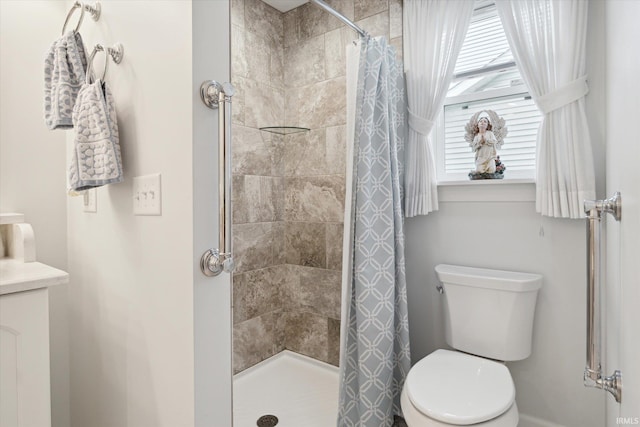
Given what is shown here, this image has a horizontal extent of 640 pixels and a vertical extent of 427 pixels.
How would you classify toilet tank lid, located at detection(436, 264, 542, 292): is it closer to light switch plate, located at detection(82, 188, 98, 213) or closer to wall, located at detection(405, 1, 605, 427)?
wall, located at detection(405, 1, 605, 427)

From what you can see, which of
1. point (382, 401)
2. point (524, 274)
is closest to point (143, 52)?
point (382, 401)

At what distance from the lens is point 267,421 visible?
190 cm

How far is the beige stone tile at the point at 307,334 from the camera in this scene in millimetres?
2471

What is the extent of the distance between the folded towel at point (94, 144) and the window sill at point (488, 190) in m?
1.57

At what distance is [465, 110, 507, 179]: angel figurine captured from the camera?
1812 millimetres

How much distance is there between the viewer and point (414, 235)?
2.09 metres

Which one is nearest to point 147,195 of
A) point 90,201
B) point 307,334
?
point 90,201

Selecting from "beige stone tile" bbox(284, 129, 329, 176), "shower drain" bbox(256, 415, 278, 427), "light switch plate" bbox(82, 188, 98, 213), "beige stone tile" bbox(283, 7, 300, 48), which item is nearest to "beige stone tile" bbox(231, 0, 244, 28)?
"beige stone tile" bbox(283, 7, 300, 48)

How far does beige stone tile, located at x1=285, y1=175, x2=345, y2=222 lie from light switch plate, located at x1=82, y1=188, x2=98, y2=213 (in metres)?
1.37

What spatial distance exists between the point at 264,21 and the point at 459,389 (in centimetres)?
250

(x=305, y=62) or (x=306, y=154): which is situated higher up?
(x=305, y=62)

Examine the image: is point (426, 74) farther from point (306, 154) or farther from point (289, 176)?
point (289, 176)

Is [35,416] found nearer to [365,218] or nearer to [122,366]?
[122,366]

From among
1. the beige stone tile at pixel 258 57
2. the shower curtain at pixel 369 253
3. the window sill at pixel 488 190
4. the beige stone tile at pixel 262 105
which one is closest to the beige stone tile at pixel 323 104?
the beige stone tile at pixel 262 105
